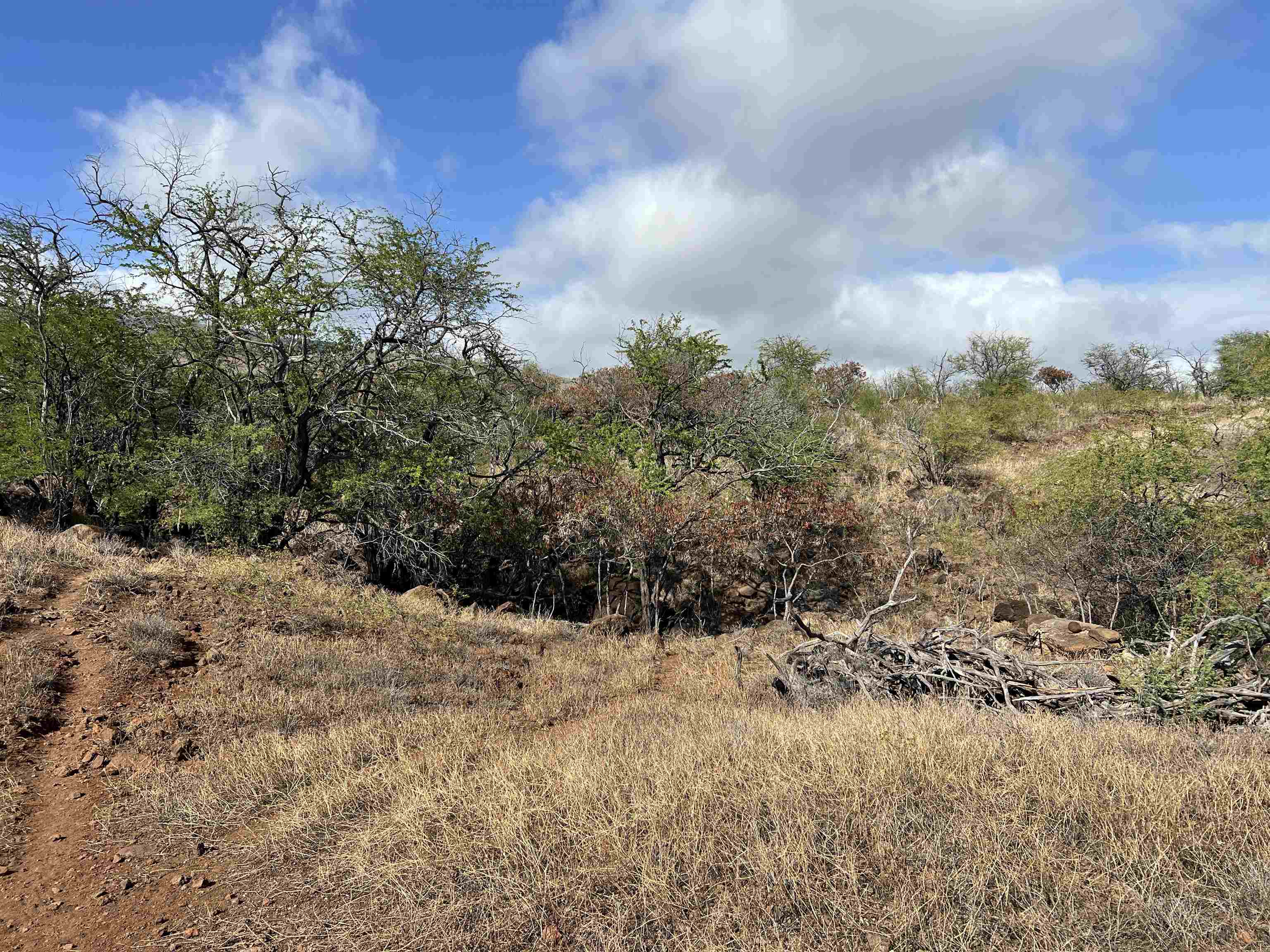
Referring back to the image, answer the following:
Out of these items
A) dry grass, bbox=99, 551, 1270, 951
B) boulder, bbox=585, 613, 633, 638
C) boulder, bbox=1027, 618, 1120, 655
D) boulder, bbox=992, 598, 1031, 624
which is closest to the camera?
dry grass, bbox=99, 551, 1270, 951

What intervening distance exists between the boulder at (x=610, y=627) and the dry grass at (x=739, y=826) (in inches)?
212

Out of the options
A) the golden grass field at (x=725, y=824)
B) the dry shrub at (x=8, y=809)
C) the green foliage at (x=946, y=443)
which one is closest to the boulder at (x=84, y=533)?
the golden grass field at (x=725, y=824)

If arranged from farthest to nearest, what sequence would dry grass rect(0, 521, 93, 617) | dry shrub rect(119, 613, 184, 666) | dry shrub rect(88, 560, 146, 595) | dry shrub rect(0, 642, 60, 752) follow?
dry shrub rect(88, 560, 146, 595) < dry grass rect(0, 521, 93, 617) < dry shrub rect(119, 613, 184, 666) < dry shrub rect(0, 642, 60, 752)

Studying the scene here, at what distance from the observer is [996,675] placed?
20.7 feet

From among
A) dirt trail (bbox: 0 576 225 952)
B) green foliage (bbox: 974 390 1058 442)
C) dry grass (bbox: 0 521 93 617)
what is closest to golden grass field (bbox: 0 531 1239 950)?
dirt trail (bbox: 0 576 225 952)

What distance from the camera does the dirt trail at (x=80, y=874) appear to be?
129 inches

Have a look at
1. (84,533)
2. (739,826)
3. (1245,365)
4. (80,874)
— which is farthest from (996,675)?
(1245,365)

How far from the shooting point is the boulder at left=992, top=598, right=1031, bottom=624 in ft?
44.7

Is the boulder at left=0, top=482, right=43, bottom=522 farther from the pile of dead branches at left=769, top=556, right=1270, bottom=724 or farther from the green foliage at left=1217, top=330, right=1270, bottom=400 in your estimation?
the green foliage at left=1217, top=330, right=1270, bottom=400

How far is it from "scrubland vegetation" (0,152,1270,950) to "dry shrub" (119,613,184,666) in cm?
7

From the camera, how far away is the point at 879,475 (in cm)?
2267

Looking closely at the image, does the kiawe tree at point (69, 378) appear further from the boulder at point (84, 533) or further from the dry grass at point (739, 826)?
the dry grass at point (739, 826)

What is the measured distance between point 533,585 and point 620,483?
3925mm

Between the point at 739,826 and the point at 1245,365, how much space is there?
34307 millimetres
